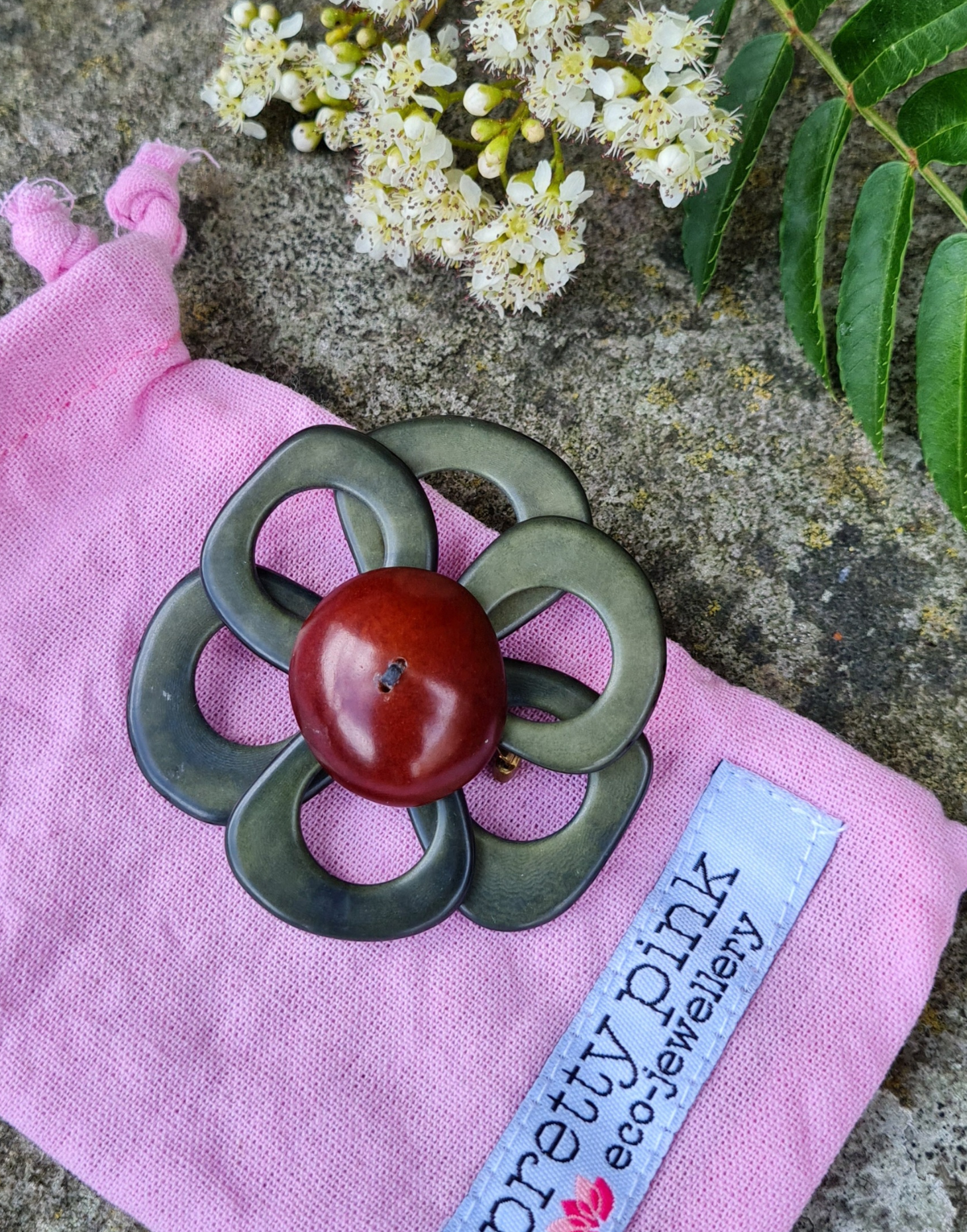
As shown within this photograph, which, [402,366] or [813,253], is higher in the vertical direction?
[813,253]

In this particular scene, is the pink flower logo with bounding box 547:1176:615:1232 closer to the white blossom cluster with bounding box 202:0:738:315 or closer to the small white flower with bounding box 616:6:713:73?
the white blossom cluster with bounding box 202:0:738:315

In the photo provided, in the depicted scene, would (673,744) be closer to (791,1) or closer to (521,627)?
(521,627)

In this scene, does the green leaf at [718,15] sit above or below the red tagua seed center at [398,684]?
above

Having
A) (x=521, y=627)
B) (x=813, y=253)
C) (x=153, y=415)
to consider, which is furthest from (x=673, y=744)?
(x=153, y=415)

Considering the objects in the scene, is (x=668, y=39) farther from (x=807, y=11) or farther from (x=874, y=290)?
(x=874, y=290)

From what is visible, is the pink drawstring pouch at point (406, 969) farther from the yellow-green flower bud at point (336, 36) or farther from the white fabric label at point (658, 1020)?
the yellow-green flower bud at point (336, 36)

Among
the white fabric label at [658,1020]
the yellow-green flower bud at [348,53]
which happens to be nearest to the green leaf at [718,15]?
the yellow-green flower bud at [348,53]
